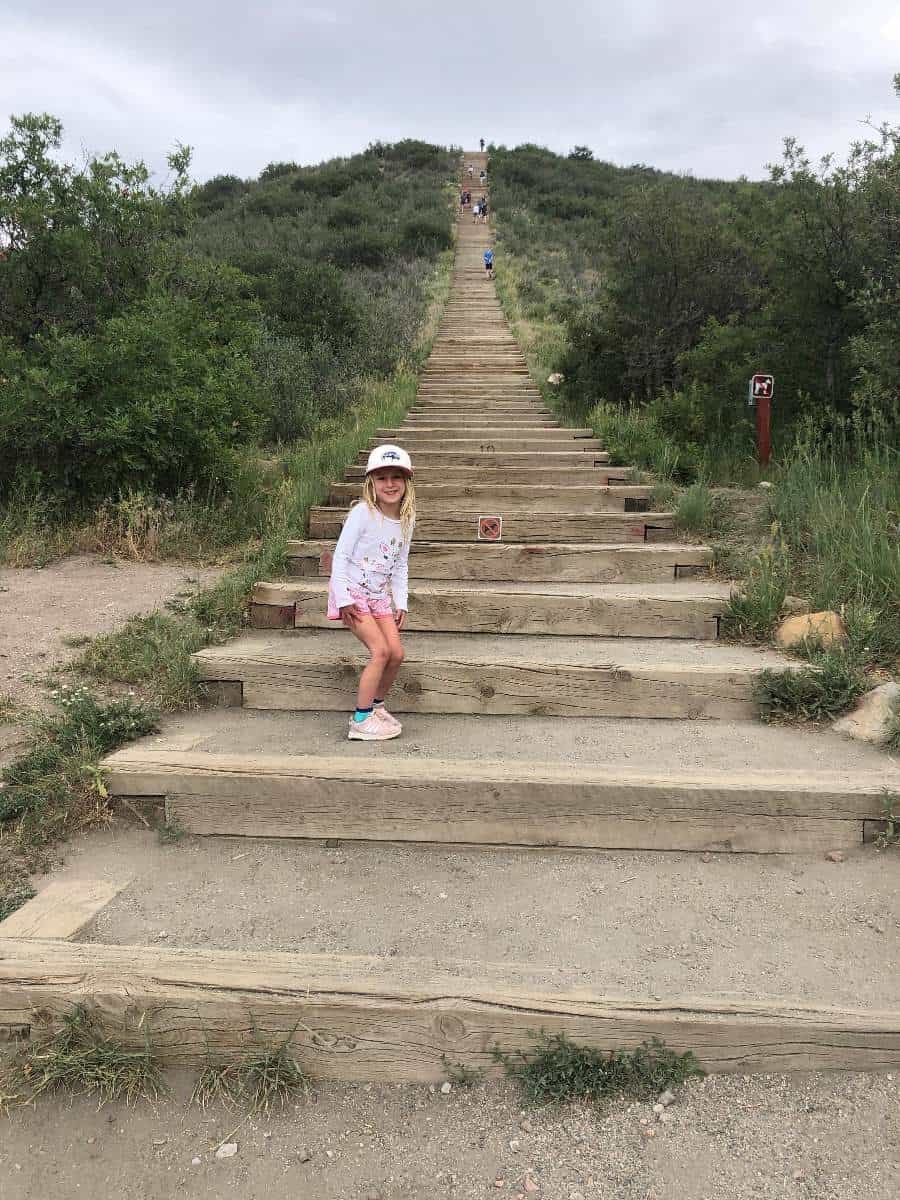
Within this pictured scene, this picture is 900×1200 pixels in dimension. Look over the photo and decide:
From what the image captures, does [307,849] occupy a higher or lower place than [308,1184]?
higher

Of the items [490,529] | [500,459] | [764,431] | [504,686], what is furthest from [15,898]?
[764,431]

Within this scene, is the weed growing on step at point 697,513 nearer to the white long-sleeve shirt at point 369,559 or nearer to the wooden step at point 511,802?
the white long-sleeve shirt at point 369,559

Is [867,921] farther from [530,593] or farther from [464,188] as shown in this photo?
[464,188]

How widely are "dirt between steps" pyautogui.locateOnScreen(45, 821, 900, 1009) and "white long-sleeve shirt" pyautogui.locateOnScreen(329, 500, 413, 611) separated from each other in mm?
1170

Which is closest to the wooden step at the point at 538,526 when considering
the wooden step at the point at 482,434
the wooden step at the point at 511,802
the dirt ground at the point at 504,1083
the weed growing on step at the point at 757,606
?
the weed growing on step at the point at 757,606

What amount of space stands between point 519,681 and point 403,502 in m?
0.95

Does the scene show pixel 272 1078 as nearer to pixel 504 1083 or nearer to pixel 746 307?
pixel 504 1083

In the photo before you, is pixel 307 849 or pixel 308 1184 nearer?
pixel 308 1184

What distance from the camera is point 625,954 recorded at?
2270 millimetres

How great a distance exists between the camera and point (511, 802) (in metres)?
2.86

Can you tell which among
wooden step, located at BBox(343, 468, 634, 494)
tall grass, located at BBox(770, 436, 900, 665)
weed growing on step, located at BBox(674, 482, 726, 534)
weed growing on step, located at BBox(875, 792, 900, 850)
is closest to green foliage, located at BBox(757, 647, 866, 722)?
tall grass, located at BBox(770, 436, 900, 665)

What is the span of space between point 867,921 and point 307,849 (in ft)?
5.68

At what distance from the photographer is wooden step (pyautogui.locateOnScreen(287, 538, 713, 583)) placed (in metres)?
5.32

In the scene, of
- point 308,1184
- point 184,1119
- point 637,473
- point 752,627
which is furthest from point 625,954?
point 637,473
